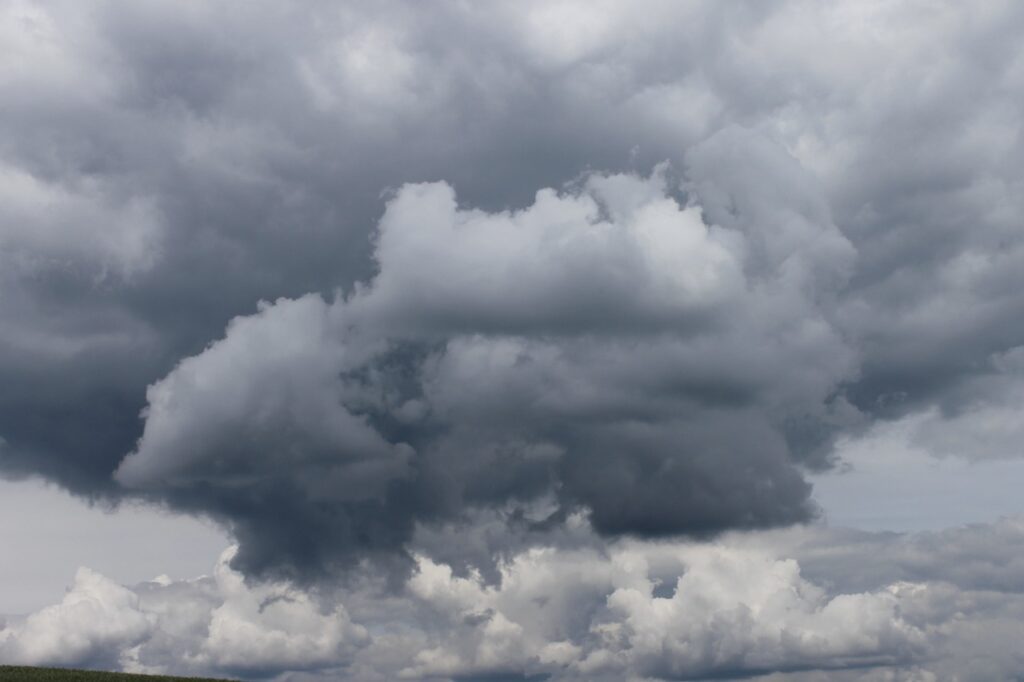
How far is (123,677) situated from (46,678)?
13674 mm

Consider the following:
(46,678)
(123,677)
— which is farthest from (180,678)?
(46,678)

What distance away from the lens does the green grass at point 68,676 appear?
16650cm

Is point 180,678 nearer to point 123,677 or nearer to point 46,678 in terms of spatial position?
point 123,677

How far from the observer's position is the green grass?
16650 centimetres

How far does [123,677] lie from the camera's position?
180125mm

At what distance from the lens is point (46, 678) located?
168625mm

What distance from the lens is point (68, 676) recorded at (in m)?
174

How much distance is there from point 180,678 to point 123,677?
7.99 m

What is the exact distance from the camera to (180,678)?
18288 centimetres

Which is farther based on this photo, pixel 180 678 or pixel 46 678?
pixel 180 678

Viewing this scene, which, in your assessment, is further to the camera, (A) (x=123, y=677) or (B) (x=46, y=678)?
(A) (x=123, y=677)
